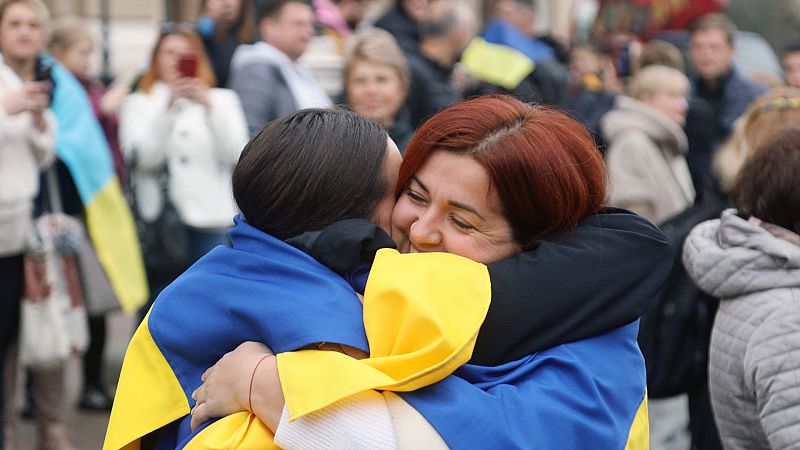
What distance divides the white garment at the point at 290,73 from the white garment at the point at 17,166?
1.23m

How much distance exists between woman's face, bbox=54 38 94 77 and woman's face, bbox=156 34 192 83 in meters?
1.84

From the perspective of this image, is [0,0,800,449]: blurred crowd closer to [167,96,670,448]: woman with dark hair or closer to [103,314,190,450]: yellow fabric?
[167,96,670,448]: woman with dark hair

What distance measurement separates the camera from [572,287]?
2.14m

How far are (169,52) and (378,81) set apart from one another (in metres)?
1.57

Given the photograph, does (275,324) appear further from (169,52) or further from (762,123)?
(169,52)

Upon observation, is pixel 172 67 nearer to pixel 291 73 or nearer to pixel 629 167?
pixel 291 73

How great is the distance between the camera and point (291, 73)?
644 centimetres

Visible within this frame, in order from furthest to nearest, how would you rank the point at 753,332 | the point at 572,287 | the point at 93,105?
the point at 93,105 → the point at 753,332 → the point at 572,287

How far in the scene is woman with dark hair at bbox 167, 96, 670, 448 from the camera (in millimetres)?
1963

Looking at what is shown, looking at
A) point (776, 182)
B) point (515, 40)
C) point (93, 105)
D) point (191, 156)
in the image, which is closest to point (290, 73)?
point (191, 156)

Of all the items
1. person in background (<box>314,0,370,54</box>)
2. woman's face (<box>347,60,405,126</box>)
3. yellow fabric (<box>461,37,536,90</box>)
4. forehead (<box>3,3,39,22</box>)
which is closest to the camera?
woman's face (<box>347,60,405,126</box>)

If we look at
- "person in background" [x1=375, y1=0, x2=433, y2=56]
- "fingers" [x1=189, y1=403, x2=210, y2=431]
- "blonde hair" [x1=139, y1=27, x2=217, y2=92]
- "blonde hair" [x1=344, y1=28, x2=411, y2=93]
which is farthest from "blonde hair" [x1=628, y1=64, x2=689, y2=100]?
"fingers" [x1=189, y1=403, x2=210, y2=431]

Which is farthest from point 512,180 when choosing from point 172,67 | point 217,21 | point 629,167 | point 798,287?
point 217,21

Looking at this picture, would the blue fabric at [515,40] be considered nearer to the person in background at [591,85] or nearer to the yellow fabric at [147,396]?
the person in background at [591,85]
